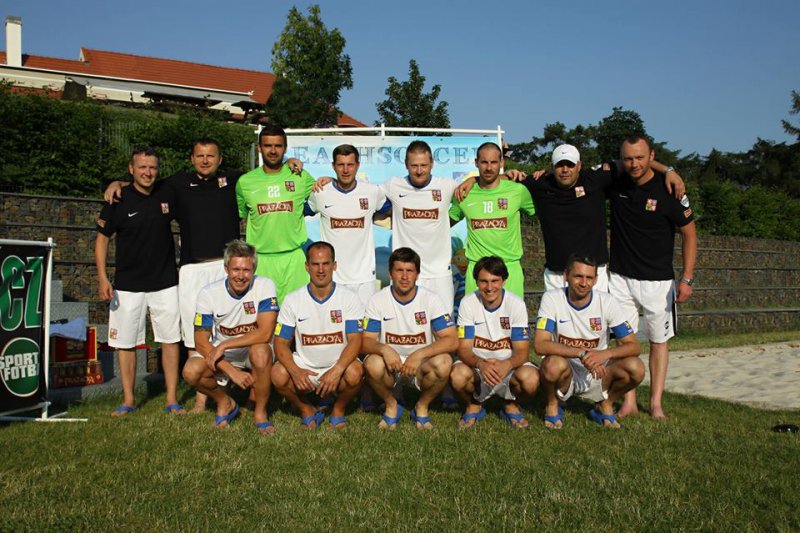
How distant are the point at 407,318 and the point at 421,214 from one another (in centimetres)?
123

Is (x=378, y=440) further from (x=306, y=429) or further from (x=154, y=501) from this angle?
(x=154, y=501)

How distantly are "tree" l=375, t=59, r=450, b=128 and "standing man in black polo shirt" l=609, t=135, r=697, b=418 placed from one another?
2118cm

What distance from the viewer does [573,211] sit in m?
5.91

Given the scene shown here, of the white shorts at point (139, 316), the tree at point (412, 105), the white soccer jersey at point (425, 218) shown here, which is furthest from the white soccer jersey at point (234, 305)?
the tree at point (412, 105)

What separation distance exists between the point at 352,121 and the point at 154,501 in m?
43.5

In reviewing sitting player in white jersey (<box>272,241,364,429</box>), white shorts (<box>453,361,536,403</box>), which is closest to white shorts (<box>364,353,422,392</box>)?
sitting player in white jersey (<box>272,241,364,429</box>)

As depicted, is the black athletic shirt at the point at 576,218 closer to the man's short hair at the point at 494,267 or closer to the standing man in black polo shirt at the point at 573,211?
the standing man in black polo shirt at the point at 573,211

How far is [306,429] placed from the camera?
16.8 ft

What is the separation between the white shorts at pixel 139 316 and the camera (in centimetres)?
583

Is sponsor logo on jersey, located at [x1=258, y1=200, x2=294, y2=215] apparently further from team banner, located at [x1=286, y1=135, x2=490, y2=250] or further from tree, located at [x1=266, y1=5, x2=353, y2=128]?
tree, located at [x1=266, y1=5, x2=353, y2=128]

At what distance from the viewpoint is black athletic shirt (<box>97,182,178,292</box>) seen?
19.2ft

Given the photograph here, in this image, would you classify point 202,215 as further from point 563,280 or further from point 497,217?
point 563,280

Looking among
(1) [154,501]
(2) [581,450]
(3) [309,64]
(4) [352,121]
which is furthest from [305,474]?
(4) [352,121]

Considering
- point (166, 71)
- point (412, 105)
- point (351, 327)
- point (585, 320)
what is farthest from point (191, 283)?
point (166, 71)
